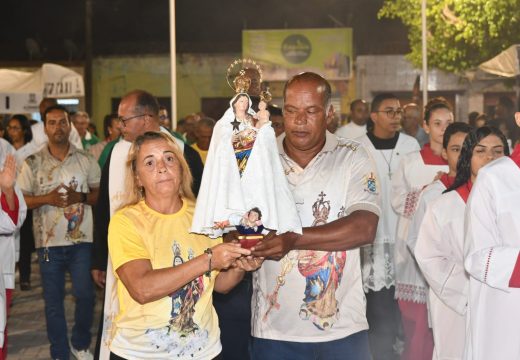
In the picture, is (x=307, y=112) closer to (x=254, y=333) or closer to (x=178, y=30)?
(x=254, y=333)

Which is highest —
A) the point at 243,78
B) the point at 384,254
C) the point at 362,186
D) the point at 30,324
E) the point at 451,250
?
the point at 243,78

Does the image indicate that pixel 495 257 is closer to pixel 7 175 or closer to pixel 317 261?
pixel 317 261

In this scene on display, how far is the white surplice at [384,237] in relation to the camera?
8562 millimetres

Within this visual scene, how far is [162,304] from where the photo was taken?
4.38 m

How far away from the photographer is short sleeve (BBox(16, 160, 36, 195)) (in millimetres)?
8867

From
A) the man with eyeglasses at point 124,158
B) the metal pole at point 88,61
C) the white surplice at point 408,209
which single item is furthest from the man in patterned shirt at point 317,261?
the metal pole at point 88,61

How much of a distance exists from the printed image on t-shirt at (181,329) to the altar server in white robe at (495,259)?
147 cm

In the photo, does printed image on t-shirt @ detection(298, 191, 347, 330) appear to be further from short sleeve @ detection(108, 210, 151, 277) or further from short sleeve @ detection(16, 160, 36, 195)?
short sleeve @ detection(16, 160, 36, 195)

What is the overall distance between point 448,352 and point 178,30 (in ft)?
97.4

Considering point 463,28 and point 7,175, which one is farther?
point 463,28

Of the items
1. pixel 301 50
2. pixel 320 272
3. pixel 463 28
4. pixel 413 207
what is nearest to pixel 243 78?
pixel 320 272

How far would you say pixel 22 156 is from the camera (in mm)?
11734

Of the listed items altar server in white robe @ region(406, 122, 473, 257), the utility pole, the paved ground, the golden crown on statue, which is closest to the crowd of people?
the golden crown on statue

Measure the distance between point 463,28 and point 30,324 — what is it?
13435 mm
